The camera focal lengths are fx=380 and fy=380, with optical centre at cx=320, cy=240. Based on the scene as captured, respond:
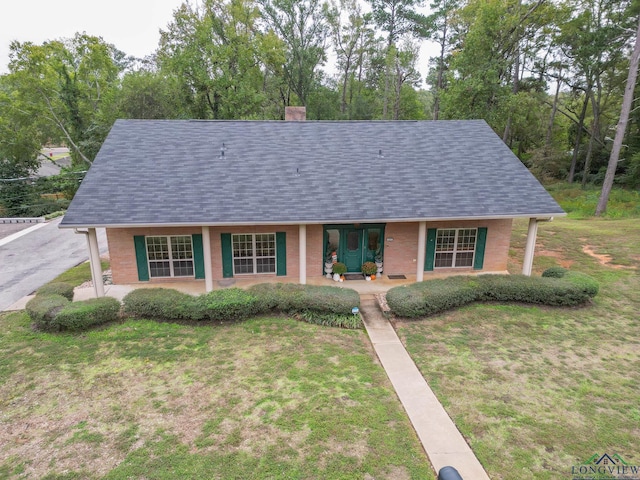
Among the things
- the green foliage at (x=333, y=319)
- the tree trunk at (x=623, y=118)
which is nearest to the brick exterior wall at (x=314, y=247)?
the green foliage at (x=333, y=319)

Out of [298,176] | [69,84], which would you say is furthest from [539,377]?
[69,84]

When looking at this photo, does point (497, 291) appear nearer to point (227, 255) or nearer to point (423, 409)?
point (423, 409)

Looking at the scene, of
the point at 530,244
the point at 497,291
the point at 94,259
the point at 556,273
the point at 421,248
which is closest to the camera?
Answer: the point at 94,259

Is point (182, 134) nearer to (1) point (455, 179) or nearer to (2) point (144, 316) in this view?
(2) point (144, 316)

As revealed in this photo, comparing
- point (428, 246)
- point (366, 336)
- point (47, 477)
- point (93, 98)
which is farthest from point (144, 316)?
point (93, 98)

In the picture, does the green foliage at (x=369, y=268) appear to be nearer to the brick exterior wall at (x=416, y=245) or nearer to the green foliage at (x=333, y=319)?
the brick exterior wall at (x=416, y=245)

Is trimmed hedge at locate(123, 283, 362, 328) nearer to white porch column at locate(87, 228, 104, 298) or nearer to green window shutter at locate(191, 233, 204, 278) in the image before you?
white porch column at locate(87, 228, 104, 298)
